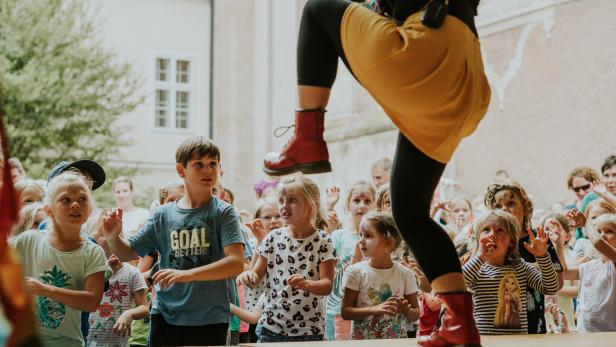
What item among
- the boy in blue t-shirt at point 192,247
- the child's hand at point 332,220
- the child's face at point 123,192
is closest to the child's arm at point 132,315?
the boy in blue t-shirt at point 192,247

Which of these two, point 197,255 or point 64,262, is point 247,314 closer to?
point 197,255

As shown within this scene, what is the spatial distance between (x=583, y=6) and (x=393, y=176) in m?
8.57

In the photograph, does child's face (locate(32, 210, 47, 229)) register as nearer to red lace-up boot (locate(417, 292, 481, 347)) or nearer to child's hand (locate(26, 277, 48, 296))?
child's hand (locate(26, 277, 48, 296))

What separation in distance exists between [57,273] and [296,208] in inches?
58.2

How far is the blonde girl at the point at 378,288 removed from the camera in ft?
16.3

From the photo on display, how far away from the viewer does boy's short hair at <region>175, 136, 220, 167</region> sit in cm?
425

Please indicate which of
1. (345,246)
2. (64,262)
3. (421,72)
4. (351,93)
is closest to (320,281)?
(345,246)

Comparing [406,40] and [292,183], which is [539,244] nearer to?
[292,183]

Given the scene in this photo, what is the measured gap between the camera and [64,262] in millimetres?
4008

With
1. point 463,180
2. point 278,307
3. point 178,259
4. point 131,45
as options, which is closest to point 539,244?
point 278,307

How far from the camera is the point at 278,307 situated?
4.84 metres

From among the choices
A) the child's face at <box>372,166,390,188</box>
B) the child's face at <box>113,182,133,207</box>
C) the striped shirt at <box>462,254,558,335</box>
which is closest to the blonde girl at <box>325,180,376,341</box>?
the striped shirt at <box>462,254,558,335</box>

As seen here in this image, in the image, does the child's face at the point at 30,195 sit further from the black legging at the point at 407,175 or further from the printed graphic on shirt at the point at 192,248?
the black legging at the point at 407,175

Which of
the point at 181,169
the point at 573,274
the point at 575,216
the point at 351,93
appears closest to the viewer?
the point at 181,169
